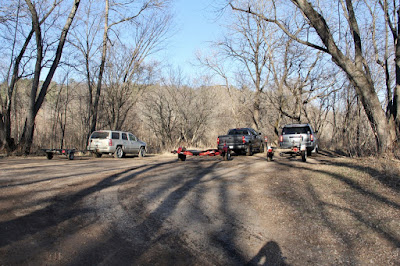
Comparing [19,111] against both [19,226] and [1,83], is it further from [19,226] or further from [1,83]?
[19,226]

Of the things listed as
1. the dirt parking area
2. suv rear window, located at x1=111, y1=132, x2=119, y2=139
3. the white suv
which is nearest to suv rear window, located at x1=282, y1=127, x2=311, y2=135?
the dirt parking area

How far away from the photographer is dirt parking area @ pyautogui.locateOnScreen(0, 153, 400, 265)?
3.98m

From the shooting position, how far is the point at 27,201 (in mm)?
6004

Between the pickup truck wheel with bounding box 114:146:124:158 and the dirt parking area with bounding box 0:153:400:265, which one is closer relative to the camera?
the dirt parking area with bounding box 0:153:400:265

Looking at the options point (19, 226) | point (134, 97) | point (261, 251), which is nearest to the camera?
point (261, 251)

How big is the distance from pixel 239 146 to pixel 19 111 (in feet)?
127

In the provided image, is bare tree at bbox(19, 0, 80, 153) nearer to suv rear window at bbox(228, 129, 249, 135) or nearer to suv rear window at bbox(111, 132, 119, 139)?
suv rear window at bbox(111, 132, 119, 139)

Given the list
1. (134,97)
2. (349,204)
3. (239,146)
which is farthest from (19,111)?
(349,204)

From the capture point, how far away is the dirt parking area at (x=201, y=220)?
3.98 m

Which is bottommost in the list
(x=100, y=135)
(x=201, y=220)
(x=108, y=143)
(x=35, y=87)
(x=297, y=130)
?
(x=201, y=220)

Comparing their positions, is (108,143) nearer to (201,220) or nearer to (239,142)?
(239,142)

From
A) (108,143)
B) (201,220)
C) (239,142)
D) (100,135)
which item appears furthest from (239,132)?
(201,220)

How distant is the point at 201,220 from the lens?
5324mm

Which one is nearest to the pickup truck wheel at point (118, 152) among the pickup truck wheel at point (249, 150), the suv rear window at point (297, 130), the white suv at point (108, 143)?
the white suv at point (108, 143)
